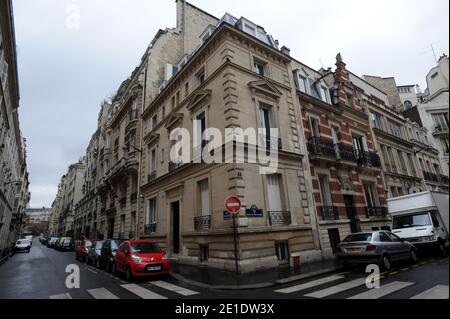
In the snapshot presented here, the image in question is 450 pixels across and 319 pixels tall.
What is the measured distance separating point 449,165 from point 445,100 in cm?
53

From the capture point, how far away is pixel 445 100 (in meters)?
1.93

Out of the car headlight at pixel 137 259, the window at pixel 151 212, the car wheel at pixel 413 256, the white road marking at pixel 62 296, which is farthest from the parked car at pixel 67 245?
the car wheel at pixel 413 256

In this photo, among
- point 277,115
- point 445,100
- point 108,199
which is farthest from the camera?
point 108,199

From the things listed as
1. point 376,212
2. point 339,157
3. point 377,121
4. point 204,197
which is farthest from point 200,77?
point 377,121

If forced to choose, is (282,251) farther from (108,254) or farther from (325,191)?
(108,254)

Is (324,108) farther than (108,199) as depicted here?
No

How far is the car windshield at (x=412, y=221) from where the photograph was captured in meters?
11.2

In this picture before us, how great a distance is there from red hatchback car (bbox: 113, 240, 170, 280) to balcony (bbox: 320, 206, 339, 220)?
918 cm

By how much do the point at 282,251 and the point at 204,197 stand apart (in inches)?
189

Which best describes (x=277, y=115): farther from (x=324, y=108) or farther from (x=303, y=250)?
(x=303, y=250)

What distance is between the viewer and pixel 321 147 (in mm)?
15953
